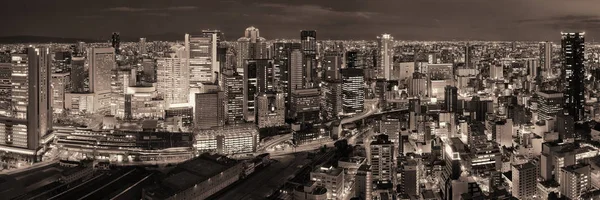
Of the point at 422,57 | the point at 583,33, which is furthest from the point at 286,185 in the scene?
the point at 422,57

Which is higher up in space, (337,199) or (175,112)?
(175,112)

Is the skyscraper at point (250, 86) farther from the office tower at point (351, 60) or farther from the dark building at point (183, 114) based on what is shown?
the office tower at point (351, 60)

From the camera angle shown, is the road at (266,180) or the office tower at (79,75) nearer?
the road at (266,180)

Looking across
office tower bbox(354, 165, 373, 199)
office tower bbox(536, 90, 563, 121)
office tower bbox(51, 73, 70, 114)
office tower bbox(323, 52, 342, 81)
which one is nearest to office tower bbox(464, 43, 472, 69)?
office tower bbox(323, 52, 342, 81)

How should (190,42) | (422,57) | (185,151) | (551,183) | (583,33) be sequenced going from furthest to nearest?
(422,57)
(190,42)
(583,33)
(185,151)
(551,183)

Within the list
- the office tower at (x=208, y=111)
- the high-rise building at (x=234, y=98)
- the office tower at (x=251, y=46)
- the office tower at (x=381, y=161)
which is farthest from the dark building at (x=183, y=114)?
the office tower at (x=381, y=161)

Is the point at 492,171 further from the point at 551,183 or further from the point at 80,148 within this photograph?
the point at 80,148

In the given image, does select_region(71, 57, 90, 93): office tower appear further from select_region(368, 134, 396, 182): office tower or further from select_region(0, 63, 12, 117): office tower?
select_region(368, 134, 396, 182): office tower
